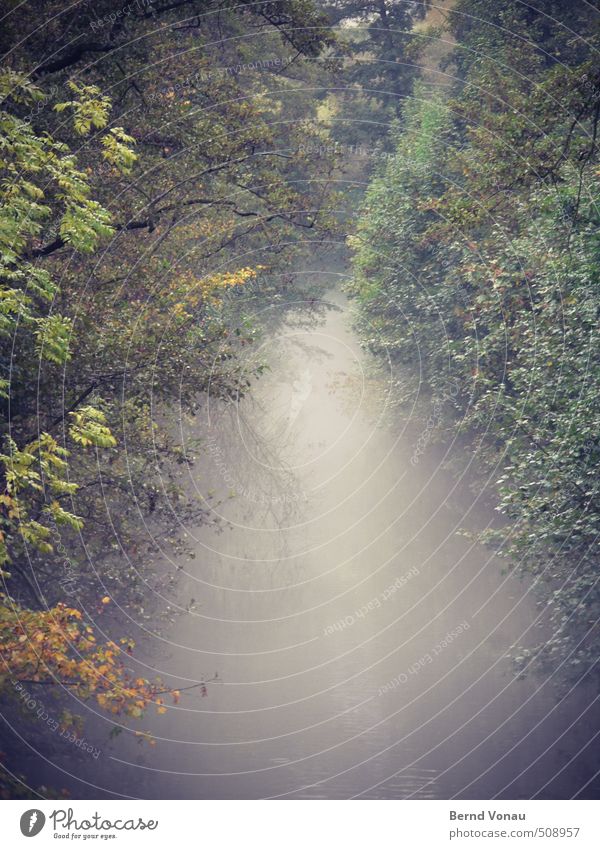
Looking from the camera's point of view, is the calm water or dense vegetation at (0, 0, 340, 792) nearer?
dense vegetation at (0, 0, 340, 792)

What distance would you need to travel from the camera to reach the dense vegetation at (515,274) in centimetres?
1850

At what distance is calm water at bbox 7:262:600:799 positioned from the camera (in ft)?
78.5

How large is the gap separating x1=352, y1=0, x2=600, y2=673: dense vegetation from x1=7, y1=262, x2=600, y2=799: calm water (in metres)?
2.45

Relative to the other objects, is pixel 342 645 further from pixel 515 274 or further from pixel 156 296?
pixel 156 296

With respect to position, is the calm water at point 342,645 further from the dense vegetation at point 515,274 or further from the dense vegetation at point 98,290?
the dense vegetation at point 98,290

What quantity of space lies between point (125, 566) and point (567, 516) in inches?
416

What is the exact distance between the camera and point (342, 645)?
38062 millimetres

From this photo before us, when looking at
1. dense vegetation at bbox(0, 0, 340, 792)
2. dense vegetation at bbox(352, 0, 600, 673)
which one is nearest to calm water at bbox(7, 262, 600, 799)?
dense vegetation at bbox(352, 0, 600, 673)

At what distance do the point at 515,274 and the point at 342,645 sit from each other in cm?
1843

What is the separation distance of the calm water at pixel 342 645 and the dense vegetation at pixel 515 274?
8.02 ft

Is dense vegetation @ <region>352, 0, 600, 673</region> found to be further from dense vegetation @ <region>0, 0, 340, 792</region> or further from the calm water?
dense vegetation @ <region>0, 0, 340, 792</region>

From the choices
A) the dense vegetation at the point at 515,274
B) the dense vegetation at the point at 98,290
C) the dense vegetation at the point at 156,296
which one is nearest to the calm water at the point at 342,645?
the dense vegetation at the point at 515,274

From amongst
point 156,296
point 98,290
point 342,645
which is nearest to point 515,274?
point 156,296
